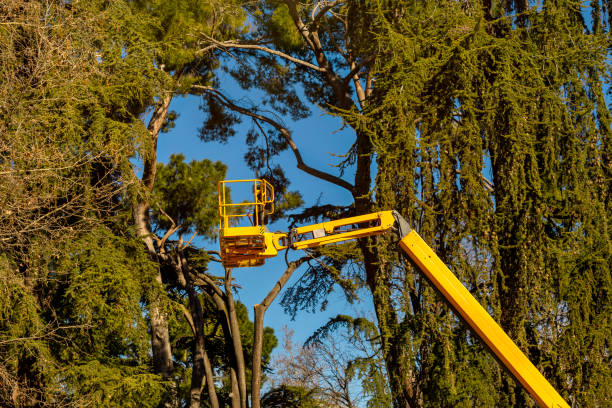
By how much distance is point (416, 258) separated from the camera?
8961 millimetres

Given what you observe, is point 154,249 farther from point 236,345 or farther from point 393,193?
point 393,193

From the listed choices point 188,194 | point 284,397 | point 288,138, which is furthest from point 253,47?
point 284,397

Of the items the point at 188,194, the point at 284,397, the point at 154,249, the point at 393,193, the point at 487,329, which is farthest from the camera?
the point at 188,194

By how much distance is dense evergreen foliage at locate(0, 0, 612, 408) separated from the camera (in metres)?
9.96

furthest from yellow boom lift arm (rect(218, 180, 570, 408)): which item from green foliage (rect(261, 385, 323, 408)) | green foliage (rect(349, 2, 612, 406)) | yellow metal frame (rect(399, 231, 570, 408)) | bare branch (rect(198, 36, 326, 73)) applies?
green foliage (rect(261, 385, 323, 408))

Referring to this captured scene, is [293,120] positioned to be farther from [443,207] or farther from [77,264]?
[443,207]

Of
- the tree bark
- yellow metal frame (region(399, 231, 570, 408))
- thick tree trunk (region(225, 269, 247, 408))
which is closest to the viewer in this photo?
yellow metal frame (region(399, 231, 570, 408))

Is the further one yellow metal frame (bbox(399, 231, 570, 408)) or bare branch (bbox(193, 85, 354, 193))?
bare branch (bbox(193, 85, 354, 193))

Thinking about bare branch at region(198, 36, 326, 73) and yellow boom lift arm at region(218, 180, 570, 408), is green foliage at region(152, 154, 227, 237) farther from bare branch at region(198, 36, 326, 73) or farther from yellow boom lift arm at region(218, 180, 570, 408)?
yellow boom lift arm at region(218, 180, 570, 408)

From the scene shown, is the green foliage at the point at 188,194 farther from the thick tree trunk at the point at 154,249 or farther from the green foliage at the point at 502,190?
the green foliage at the point at 502,190

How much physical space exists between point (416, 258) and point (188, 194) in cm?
1354

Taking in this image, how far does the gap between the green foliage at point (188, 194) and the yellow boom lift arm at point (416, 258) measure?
1167 centimetres

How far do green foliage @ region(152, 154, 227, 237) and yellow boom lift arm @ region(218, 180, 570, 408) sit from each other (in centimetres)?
1167

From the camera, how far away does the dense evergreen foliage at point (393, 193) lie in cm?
996
